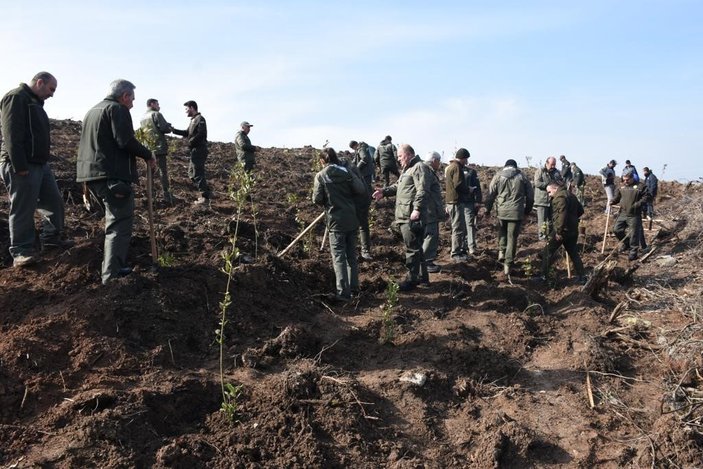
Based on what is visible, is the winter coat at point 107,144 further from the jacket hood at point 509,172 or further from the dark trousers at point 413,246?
the jacket hood at point 509,172

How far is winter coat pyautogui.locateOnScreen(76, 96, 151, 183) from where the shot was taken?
17.6 ft

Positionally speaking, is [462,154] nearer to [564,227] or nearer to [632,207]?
[564,227]

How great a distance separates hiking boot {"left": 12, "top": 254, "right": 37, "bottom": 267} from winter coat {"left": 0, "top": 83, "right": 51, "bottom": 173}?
2.91ft

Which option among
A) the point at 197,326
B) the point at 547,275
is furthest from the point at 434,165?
the point at 197,326

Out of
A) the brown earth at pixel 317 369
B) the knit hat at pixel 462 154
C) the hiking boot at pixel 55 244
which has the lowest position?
the brown earth at pixel 317 369

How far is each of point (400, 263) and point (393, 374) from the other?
3.74 m

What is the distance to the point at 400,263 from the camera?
8.79 metres

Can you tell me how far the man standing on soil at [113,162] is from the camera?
17.7 feet

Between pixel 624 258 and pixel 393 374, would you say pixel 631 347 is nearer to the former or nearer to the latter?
pixel 393 374

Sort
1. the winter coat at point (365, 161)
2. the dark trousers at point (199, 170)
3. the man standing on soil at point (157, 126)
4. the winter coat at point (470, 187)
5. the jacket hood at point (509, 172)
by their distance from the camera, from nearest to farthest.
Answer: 1. the jacket hood at point (509, 172)
2. the man standing on soil at point (157, 126)
3. the winter coat at point (470, 187)
4. the dark trousers at point (199, 170)
5. the winter coat at point (365, 161)

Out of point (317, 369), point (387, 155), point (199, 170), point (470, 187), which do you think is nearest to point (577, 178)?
point (387, 155)

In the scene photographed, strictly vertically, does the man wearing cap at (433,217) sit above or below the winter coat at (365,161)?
below

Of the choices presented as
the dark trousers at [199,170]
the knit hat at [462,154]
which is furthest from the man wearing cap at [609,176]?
the dark trousers at [199,170]

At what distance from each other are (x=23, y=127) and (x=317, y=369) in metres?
3.77
